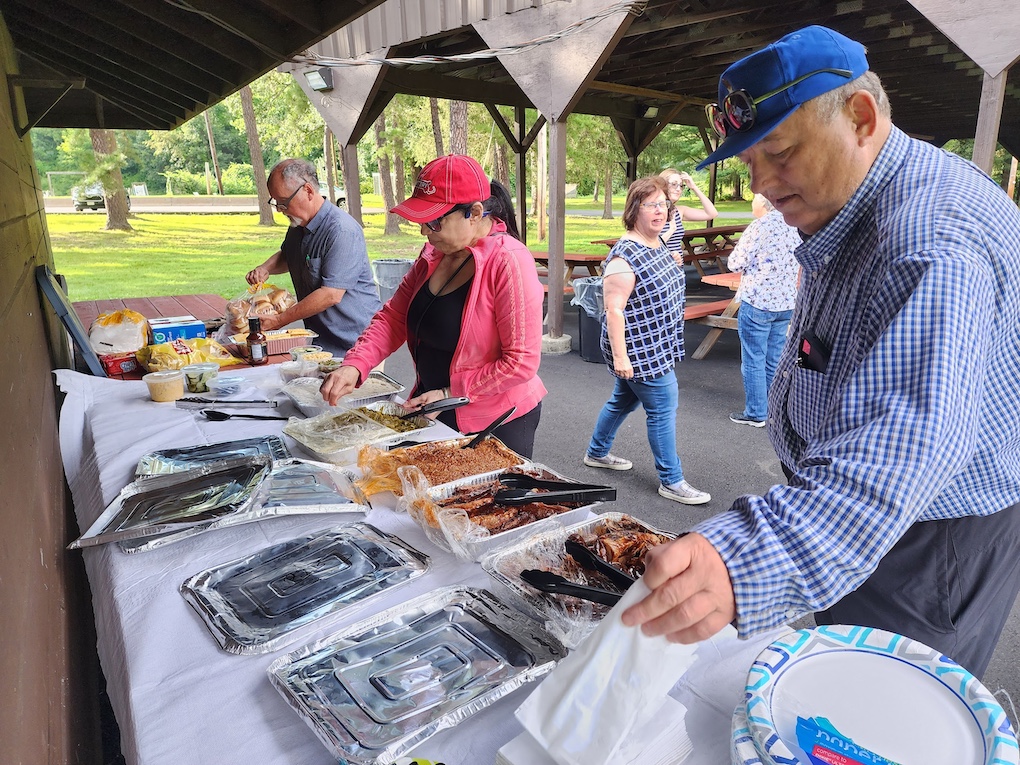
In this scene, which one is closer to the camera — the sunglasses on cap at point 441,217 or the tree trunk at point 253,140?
the sunglasses on cap at point 441,217

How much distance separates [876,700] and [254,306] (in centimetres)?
375

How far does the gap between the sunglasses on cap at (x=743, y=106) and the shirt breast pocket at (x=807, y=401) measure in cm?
51

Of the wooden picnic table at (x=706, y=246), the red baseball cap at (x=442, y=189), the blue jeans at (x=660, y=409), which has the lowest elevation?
the blue jeans at (x=660, y=409)

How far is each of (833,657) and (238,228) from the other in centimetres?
Answer: 2433

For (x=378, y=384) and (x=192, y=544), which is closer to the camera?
(x=192, y=544)

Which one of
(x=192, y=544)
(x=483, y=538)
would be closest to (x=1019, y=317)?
(x=483, y=538)

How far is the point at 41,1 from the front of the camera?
2.78 meters

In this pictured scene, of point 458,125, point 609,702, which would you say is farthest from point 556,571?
point 458,125

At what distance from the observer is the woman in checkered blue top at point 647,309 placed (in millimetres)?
3498

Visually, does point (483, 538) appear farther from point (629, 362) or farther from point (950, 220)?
point (629, 362)

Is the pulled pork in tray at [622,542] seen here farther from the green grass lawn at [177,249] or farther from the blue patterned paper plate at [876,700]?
the green grass lawn at [177,249]

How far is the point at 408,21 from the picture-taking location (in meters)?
6.76

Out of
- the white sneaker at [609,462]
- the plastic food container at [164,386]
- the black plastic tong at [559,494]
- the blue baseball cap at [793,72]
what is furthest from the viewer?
the white sneaker at [609,462]

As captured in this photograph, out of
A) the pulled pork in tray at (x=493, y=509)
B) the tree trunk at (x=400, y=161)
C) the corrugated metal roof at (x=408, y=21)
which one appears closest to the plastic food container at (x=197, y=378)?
the pulled pork in tray at (x=493, y=509)
